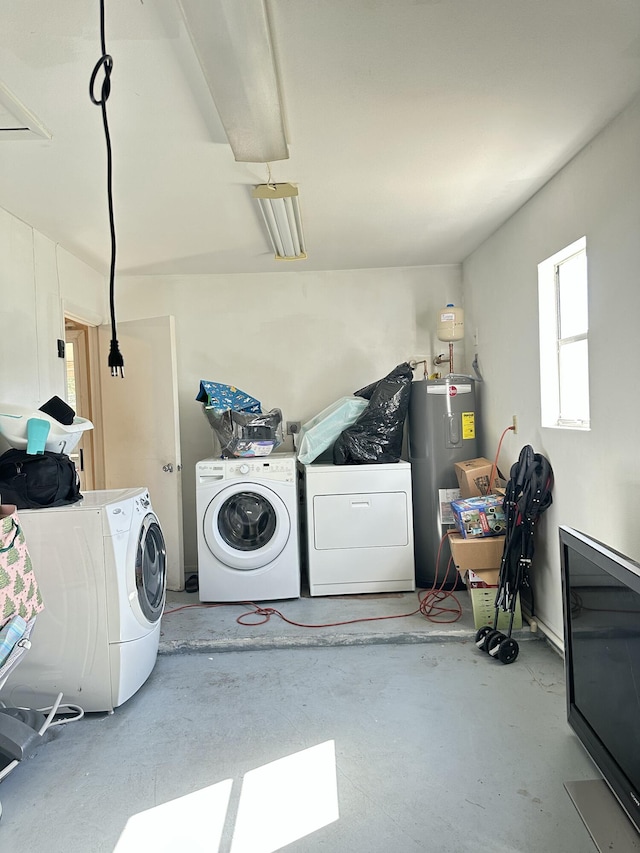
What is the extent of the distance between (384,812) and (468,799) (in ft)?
0.90

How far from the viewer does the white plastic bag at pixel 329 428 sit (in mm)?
3828

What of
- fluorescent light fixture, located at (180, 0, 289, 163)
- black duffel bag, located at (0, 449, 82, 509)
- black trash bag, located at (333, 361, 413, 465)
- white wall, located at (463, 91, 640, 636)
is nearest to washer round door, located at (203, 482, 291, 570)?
black trash bag, located at (333, 361, 413, 465)

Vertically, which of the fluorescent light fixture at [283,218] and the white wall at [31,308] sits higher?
the fluorescent light fixture at [283,218]

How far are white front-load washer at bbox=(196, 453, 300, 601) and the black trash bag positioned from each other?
42cm

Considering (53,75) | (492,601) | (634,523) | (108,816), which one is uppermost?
(53,75)

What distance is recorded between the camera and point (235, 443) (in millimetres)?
3834

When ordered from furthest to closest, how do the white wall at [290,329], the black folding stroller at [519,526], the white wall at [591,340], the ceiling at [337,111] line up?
the white wall at [290,329], the black folding stroller at [519,526], the white wall at [591,340], the ceiling at [337,111]

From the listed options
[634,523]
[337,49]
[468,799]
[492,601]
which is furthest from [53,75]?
[492,601]

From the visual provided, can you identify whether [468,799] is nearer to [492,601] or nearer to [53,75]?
[492,601]

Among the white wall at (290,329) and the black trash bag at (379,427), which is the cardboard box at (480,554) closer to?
the black trash bag at (379,427)

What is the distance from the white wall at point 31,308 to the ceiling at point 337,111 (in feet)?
0.46

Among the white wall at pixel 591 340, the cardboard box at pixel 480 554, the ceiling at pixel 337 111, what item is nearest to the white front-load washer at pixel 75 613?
the ceiling at pixel 337 111

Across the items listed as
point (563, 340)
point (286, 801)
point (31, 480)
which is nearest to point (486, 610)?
point (563, 340)

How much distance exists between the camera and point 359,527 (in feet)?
12.2
